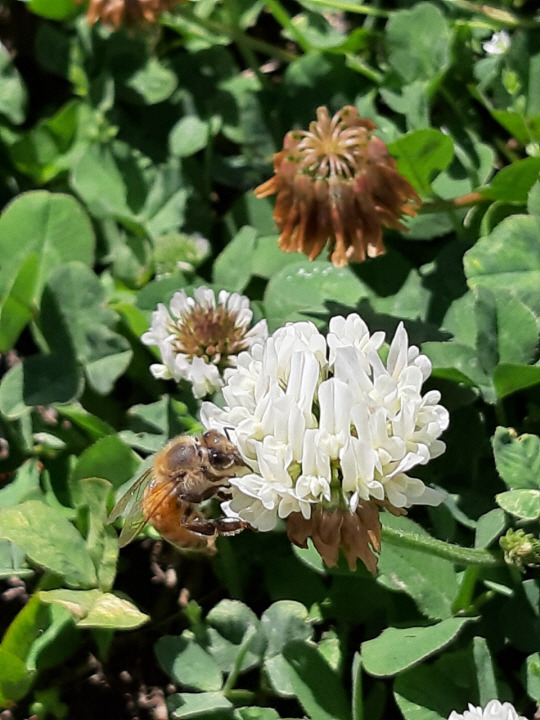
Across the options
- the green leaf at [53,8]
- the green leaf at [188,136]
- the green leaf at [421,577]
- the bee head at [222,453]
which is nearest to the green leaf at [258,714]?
the green leaf at [421,577]

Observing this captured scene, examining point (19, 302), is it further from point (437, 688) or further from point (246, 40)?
point (437, 688)

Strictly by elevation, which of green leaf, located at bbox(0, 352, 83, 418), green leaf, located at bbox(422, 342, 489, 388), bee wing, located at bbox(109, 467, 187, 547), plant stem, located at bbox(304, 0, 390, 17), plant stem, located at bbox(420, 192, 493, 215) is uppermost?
plant stem, located at bbox(304, 0, 390, 17)

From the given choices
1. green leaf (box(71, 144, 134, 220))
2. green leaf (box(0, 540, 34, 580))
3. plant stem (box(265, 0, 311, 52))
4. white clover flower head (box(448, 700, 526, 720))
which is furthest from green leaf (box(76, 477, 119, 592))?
plant stem (box(265, 0, 311, 52))

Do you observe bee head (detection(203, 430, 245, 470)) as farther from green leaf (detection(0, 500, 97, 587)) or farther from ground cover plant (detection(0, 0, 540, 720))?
green leaf (detection(0, 500, 97, 587))

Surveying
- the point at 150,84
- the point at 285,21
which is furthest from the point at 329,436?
the point at 150,84

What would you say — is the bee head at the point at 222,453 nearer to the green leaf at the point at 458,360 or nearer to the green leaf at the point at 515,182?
the green leaf at the point at 458,360
